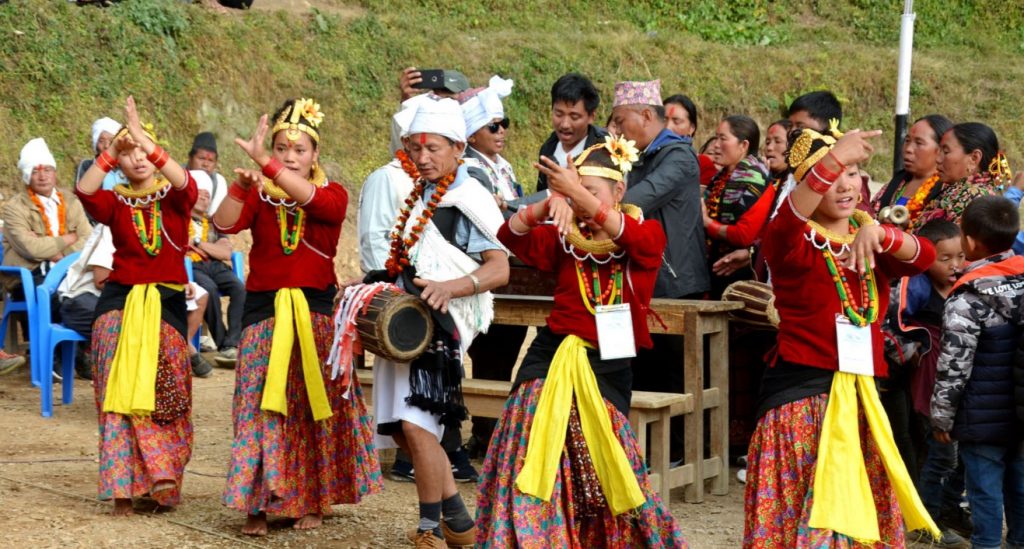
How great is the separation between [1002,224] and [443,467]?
2.61 metres

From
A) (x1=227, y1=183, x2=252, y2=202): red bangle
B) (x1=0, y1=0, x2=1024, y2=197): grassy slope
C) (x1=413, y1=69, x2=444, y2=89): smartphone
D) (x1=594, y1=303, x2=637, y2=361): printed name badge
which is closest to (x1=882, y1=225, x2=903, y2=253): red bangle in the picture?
(x1=594, y1=303, x2=637, y2=361): printed name badge

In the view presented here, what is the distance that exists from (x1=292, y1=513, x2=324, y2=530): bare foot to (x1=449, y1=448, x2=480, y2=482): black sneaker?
1163mm

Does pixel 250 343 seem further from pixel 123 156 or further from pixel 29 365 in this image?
pixel 29 365

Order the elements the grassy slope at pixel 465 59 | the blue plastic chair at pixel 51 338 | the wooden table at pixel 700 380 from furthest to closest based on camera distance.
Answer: the grassy slope at pixel 465 59, the blue plastic chair at pixel 51 338, the wooden table at pixel 700 380

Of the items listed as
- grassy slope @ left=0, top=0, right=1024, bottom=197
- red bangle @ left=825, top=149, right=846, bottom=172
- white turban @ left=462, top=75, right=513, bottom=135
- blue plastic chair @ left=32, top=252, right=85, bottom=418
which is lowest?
blue plastic chair @ left=32, top=252, right=85, bottom=418

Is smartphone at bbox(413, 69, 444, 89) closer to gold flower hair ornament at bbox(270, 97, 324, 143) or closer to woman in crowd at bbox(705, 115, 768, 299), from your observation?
gold flower hair ornament at bbox(270, 97, 324, 143)

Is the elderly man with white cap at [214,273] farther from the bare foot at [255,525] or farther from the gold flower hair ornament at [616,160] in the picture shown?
the gold flower hair ornament at [616,160]

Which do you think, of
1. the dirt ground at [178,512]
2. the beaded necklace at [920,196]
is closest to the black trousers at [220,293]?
the dirt ground at [178,512]

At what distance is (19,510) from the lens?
6.12 metres

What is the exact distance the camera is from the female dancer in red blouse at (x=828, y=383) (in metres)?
4.45

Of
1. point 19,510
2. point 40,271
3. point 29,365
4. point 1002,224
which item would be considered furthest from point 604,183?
point 29,365

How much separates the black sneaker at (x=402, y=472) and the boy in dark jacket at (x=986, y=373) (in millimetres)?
3071

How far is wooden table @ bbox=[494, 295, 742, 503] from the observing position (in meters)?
6.55

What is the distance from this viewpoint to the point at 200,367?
34.1ft
